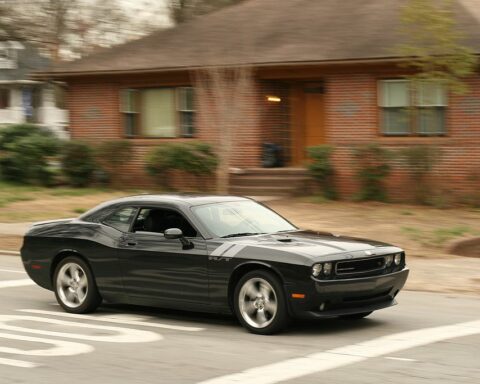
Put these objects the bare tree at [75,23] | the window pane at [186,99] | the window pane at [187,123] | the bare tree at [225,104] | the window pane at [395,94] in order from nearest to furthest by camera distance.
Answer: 1. the bare tree at [225,104]
2. the window pane at [395,94]
3. the window pane at [186,99]
4. the window pane at [187,123]
5. the bare tree at [75,23]

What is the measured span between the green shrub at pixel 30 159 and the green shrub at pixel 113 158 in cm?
133

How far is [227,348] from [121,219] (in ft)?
8.33

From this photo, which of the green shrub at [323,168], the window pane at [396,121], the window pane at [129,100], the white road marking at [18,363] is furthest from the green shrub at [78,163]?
the white road marking at [18,363]

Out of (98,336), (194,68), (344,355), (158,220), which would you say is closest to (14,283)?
(158,220)

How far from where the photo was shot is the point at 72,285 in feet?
35.2

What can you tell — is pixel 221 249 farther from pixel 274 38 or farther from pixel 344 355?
pixel 274 38

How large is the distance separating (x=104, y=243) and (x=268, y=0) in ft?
64.5

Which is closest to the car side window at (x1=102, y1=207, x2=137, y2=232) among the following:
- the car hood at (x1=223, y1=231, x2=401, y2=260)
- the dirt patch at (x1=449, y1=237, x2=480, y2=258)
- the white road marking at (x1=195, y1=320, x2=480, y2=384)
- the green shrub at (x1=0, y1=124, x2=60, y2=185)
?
the car hood at (x1=223, y1=231, x2=401, y2=260)

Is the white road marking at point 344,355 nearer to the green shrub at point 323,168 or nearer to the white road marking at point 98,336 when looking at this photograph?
the white road marking at point 98,336

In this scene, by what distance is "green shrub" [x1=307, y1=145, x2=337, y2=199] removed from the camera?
923 inches

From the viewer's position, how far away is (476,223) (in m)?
19.3

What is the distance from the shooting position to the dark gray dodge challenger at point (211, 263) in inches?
354

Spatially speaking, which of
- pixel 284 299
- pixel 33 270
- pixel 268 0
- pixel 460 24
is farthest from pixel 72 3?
pixel 284 299

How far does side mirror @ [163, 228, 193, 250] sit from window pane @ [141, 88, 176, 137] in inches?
679
